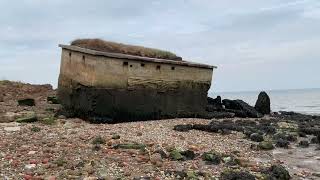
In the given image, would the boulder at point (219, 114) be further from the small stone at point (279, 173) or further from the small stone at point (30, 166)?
the small stone at point (30, 166)

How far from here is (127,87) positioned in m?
19.5

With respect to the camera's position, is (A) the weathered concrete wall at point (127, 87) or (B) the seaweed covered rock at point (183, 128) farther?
(A) the weathered concrete wall at point (127, 87)

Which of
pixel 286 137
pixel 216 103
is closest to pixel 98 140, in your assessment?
pixel 286 137

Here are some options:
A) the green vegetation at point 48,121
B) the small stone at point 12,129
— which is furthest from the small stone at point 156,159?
the green vegetation at point 48,121

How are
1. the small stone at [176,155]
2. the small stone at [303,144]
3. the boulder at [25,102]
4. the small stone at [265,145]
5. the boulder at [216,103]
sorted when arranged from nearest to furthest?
the small stone at [176,155] < the small stone at [265,145] < the small stone at [303,144] < the boulder at [25,102] < the boulder at [216,103]

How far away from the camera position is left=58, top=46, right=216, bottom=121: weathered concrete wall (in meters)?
18.9

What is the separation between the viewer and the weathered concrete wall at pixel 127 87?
18.9m

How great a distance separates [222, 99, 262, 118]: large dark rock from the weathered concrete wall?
424 cm

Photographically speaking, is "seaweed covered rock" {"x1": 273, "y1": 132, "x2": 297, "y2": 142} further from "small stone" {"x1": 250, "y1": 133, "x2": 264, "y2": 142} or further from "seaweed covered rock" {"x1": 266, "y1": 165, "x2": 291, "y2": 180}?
"seaweed covered rock" {"x1": 266, "y1": 165, "x2": 291, "y2": 180}

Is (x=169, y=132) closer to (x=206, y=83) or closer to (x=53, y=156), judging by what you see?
(x=53, y=156)

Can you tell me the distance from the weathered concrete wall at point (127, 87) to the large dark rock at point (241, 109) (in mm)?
4238

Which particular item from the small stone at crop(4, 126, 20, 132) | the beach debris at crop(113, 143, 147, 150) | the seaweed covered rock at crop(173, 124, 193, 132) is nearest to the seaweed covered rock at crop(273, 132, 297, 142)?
the seaweed covered rock at crop(173, 124, 193, 132)

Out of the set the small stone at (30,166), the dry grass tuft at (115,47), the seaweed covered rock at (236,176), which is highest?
the dry grass tuft at (115,47)

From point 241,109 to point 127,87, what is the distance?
33.1 ft
